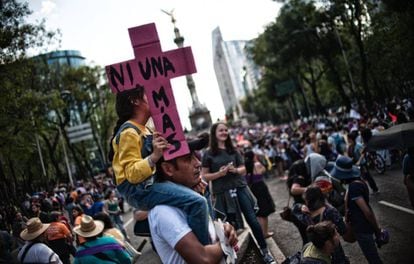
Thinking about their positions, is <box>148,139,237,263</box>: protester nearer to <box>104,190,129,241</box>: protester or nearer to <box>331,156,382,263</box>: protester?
<box>331,156,382,263</box>: protester

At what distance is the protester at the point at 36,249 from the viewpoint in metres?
4.95

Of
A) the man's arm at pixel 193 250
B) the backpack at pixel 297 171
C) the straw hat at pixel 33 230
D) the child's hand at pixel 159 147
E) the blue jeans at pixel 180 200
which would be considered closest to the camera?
the man's arm at pixel 193 250

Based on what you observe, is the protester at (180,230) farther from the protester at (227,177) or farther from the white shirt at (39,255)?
the white shirt at (39,255)

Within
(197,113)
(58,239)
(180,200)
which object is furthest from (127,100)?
(197,113)

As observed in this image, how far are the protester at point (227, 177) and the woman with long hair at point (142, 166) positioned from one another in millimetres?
2611

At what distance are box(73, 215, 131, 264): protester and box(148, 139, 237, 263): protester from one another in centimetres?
230

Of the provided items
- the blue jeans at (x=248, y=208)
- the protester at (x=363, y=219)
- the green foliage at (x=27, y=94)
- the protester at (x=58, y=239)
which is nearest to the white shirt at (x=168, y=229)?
the blue jeans at (x=248, y=208)

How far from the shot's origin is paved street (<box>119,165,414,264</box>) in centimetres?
579

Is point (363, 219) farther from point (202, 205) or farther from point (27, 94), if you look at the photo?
point (27, 94)

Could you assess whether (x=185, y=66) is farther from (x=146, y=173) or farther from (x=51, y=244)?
(x=51, y=244)

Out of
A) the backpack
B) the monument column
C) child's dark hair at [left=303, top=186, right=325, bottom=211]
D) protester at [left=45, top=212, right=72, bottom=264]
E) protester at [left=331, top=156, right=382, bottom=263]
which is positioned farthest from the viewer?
the monument column

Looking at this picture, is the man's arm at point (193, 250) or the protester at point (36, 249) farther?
the protester at point (36, 249)

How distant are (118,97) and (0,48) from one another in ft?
51.5

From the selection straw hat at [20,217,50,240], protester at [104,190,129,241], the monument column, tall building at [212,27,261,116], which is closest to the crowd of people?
straw hat at [20,217,50,240]
